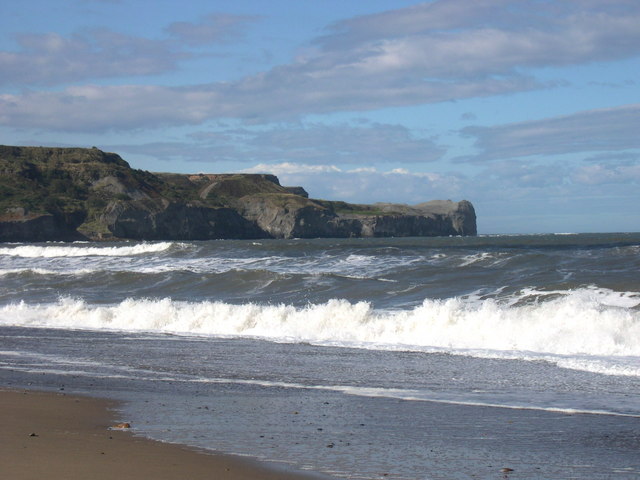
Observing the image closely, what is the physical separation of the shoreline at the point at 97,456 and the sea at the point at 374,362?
13.1 inches

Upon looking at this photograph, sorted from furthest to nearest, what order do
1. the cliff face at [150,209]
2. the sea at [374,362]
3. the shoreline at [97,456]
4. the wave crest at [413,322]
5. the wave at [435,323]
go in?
the cliff face at [150,209], the wave crest at [413,322], the wave at [435,323], the sea at [374,362], the shoreline at [97,456]

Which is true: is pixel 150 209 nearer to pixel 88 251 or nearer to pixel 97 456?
pixel 88 251

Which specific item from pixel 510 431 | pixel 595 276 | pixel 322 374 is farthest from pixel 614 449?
pixel 595 276

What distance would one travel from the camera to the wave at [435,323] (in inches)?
625

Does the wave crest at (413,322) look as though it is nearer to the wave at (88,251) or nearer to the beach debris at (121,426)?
the beach debris at (121,426)

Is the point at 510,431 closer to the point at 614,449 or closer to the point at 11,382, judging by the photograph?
the point at 614,449

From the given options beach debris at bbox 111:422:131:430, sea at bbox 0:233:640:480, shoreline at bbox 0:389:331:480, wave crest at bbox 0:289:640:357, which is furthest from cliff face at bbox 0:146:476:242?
beach debris at bbox 111:422:131:430

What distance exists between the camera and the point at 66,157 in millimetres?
143875

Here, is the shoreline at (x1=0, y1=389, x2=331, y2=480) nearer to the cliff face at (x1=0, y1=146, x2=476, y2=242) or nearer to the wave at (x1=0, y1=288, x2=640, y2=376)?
the wave at (x1=0, y1=288, x2=640, y2=376)

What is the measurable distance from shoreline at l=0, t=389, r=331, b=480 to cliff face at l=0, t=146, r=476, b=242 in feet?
324

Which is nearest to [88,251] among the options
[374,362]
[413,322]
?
[413,322]

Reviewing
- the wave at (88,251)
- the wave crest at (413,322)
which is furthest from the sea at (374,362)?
the wave at (88,251)

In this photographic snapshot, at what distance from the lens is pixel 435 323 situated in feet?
61.4

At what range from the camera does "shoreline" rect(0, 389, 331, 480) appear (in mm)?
6277
